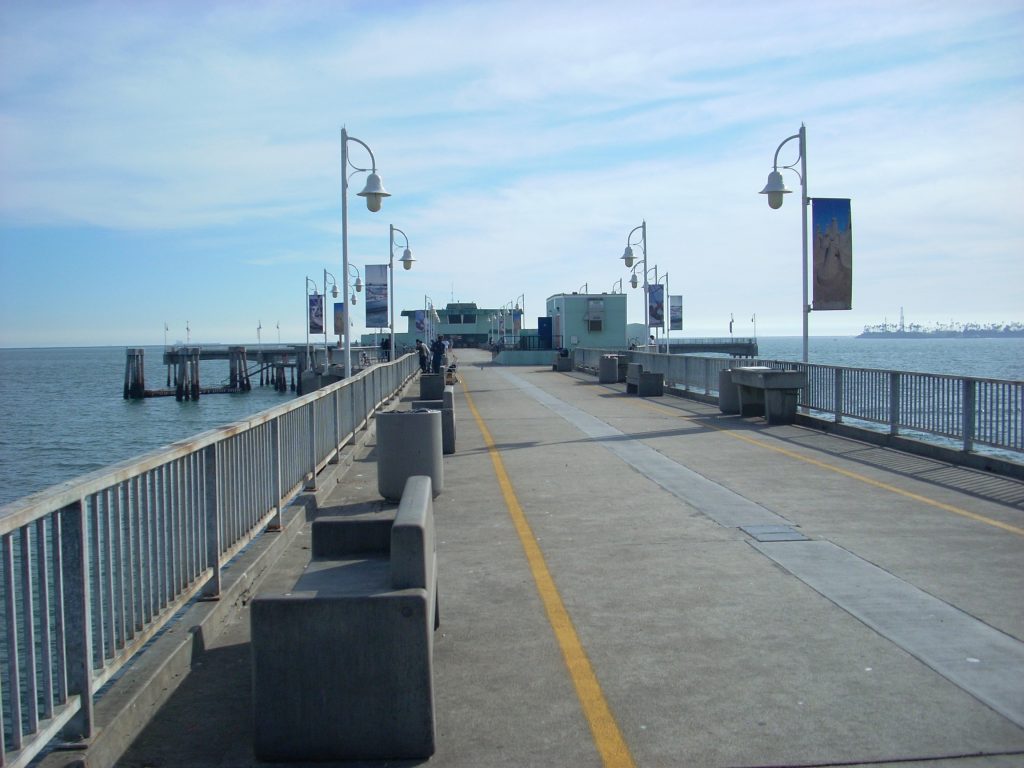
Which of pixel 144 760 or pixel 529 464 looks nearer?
pixel 144 760

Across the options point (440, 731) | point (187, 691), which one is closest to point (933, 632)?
point (440, 731)

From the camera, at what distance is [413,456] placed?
10969 millimetres

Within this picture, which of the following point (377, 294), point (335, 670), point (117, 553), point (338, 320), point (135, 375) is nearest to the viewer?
point (335, 670)

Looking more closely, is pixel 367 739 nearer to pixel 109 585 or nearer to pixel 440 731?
pixel 440 731

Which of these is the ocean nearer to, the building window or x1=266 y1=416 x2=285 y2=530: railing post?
x1=266 y1=416 x2=285 y2=530: railing post

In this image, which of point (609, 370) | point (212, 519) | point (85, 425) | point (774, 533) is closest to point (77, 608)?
point (212, 519)

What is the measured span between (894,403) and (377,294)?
908 inches

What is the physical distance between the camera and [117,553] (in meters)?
5.02

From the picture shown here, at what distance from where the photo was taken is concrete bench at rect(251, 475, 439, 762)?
173 inches

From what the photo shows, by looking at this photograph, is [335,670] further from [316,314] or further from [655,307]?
[316,314]

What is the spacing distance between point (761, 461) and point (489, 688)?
9.57m

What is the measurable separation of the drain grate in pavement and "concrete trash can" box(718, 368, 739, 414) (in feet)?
40.0


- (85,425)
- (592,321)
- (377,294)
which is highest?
(377,294)

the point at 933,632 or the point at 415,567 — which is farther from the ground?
the point at 415,567
